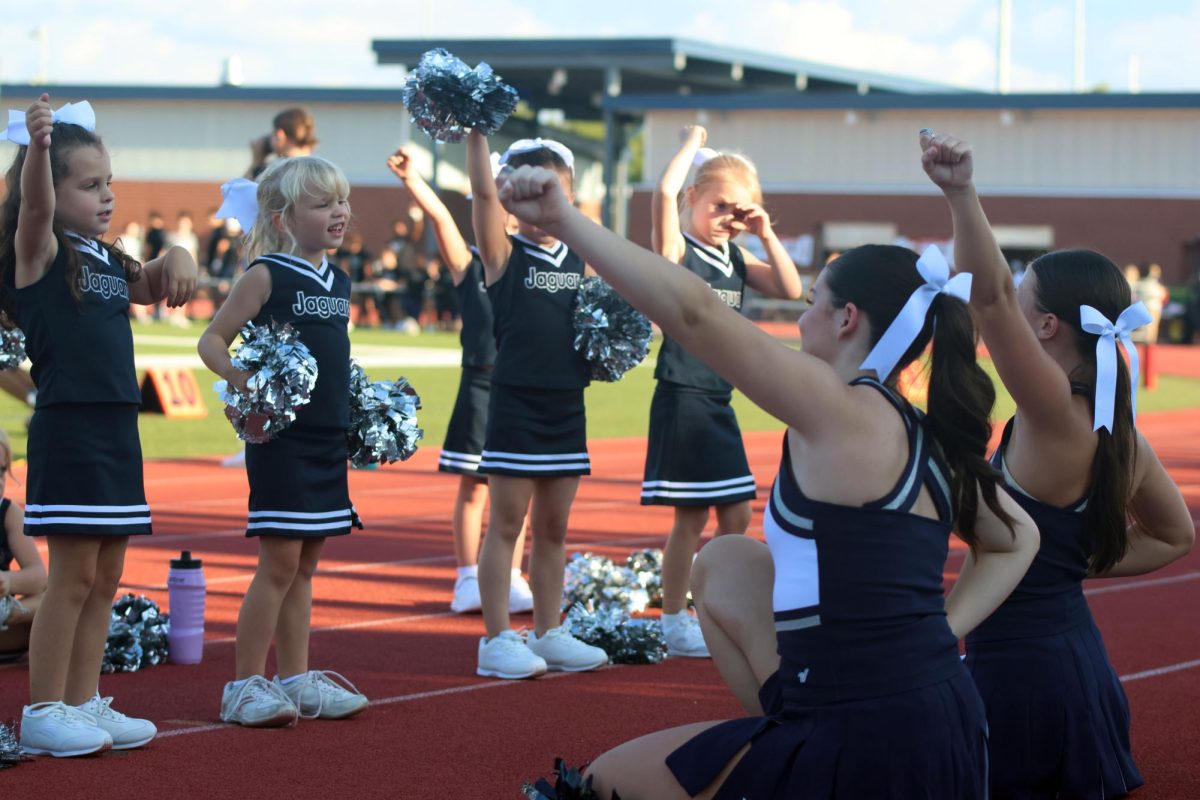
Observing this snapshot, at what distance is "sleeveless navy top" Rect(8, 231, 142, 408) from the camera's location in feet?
14.2

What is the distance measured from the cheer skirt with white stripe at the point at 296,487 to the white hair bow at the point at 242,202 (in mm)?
753

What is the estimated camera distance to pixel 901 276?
10.6 ft

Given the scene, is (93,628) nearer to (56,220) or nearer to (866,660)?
(56,220)

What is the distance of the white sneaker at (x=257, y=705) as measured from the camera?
4633 mm

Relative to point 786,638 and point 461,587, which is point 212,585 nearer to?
point 461,587

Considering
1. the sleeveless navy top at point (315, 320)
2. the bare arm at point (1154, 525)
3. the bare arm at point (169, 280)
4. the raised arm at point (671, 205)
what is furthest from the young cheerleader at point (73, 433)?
the bare arm at point (1154, 525)

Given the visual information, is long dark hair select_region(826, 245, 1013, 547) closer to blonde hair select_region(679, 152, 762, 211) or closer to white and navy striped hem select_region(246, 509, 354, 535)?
white and navy striped hem select_region(246, 509, 354, 535)

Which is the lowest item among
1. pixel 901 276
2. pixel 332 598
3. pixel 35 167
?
pixel 332 598

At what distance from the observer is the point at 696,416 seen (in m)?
5.95

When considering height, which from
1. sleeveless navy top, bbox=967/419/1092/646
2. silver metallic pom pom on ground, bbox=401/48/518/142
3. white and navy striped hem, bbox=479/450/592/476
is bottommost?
sleeveless navy top, bbox=967/419/1092/646

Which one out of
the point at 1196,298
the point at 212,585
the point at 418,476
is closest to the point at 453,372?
the point at 418,476

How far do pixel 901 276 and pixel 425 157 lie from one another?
44.2 metres

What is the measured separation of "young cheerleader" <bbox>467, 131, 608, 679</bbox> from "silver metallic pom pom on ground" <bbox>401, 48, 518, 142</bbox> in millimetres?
436

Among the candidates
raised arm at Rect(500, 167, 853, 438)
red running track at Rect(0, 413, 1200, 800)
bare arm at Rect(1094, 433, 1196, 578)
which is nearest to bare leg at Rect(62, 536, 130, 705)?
red running track at Rect(0, 413, 1200, 800)
